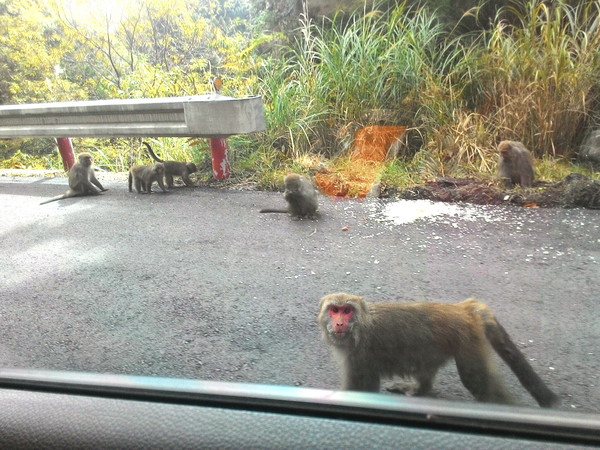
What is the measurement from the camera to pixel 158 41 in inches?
158

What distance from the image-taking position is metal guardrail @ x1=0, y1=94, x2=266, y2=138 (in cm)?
346

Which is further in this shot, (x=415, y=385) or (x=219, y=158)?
(x=219, y=158)

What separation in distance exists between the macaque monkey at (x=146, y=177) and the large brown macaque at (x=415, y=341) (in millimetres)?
2632

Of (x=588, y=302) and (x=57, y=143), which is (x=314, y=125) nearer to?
(x=588, y=302)

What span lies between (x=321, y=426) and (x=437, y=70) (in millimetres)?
3027

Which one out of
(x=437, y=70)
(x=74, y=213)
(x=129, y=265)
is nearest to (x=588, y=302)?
(x=129, y=265)

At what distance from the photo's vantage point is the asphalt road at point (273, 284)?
1368mm

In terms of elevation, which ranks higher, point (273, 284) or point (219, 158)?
point (219, 158)

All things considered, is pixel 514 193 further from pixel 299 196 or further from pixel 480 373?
pixel 480 373

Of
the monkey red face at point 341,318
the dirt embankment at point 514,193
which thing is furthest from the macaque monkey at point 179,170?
the monkey red face at point 341,318

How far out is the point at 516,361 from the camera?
124 cm

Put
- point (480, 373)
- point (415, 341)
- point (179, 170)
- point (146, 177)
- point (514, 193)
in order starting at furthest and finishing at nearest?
point (179, 170) → point (146, 177) → point (514, 193) → point (415, 341) → point (480, 373)

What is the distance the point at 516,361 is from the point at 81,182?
3381mm

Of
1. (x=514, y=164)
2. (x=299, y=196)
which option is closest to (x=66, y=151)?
(x=299, y=196)
